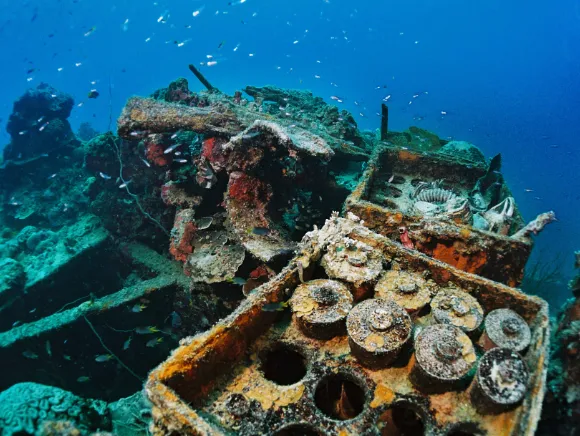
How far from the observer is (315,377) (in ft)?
10.1

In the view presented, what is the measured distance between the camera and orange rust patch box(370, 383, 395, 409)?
9.41 ft

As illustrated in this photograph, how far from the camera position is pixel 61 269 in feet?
27.2

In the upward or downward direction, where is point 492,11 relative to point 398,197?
upward

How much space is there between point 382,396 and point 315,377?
64cm

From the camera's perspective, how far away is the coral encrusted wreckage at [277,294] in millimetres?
2793

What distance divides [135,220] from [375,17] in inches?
5363

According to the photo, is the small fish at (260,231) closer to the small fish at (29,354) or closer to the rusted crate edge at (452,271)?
the rusted crate edge at (452,271)

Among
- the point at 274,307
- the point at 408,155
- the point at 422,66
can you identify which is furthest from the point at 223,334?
the point at 422,66

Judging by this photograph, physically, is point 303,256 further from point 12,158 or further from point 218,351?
point 12,158

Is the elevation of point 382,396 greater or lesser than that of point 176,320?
greater

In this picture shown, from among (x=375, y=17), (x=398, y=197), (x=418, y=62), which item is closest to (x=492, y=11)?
(x=418, y=62)

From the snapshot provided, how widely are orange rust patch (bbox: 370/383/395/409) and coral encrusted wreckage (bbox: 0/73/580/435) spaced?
0.04 feet

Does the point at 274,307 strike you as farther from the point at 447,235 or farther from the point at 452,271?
the point at 447,235

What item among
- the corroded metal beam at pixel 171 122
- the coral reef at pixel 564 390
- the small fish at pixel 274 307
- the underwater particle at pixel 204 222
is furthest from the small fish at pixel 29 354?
the coral reef at pixel 564 390
